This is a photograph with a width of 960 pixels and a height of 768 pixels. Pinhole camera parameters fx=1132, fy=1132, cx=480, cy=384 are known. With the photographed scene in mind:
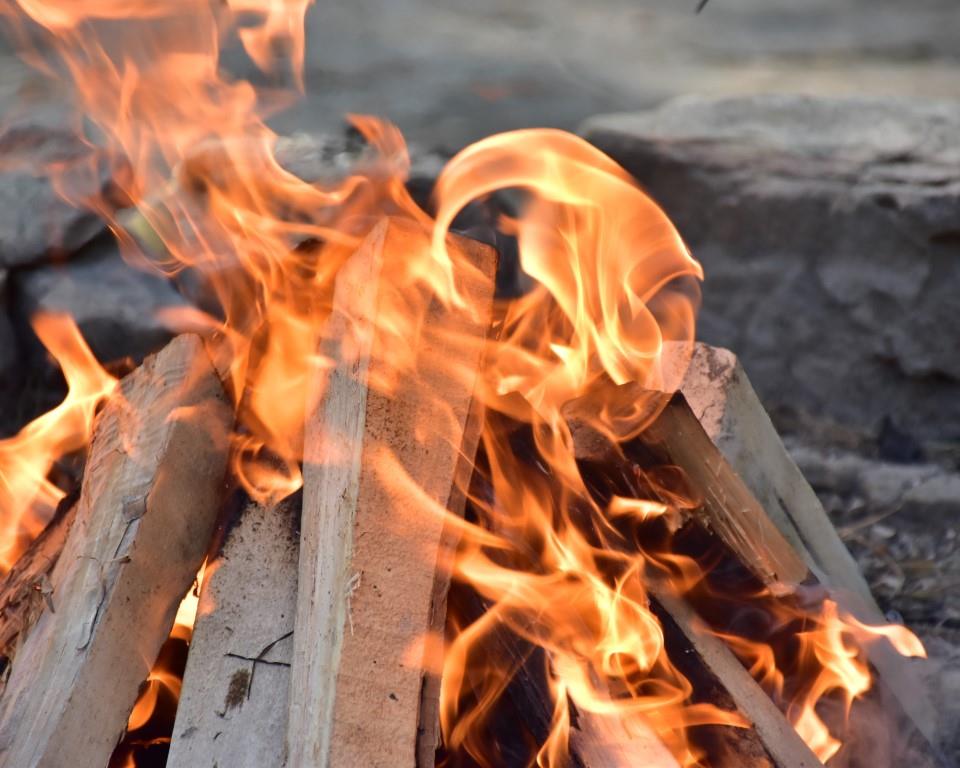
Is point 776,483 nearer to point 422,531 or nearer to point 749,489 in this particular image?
point 749,489

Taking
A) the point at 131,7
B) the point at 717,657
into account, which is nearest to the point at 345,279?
the point at 717,657

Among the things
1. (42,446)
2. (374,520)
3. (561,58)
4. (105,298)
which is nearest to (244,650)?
(374,520)

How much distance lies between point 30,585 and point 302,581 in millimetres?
499

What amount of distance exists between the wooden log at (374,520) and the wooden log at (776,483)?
0.71 metres

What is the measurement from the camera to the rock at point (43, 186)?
396 cm

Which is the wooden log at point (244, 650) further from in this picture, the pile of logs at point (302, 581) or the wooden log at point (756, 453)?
the wooden log at point (756, 453)

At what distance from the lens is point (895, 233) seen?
390cm

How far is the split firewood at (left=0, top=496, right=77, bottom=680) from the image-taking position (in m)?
1.80

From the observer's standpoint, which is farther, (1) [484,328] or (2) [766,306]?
(2) [766,306]

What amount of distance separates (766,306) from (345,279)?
99.9 inches

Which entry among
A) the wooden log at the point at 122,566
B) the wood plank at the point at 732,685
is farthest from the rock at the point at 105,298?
the wood plank at the point at 732,685

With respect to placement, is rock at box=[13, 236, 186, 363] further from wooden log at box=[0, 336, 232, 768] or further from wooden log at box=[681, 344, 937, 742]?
wooden log at box=[681, 344, 937, 742]

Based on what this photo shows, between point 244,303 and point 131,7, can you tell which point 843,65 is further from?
point 244,303

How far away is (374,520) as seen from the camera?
152 cm
